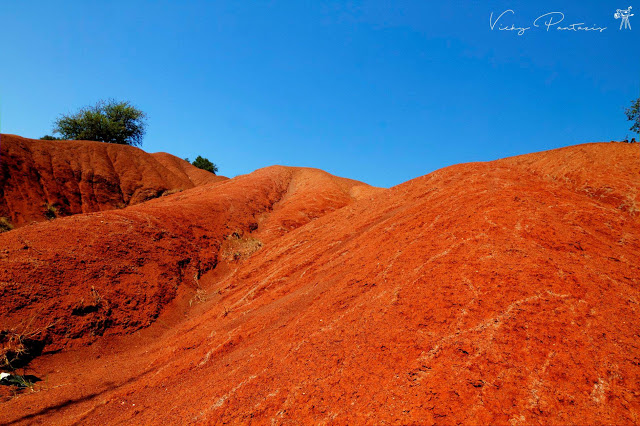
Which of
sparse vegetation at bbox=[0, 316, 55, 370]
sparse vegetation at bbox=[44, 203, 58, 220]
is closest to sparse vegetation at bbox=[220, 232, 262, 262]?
sparse vegetation at bbox=[0, 316, 55, 370]

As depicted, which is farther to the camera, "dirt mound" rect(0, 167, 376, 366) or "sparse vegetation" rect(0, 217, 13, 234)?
"sparse vegetation" rect(0, 217, 13, 234)

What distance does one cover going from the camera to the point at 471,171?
10.4m

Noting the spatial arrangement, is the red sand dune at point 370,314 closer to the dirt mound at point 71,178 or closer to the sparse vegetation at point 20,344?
the sparse vegetation at point 20,344

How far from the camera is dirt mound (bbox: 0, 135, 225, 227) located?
19.5m

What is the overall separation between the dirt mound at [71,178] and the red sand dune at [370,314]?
14.9m

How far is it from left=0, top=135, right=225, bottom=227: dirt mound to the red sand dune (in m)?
14.9

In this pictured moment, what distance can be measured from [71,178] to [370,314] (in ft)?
96.8

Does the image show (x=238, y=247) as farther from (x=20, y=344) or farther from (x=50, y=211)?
(x=50, y=211)

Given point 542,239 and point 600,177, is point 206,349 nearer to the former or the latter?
point 542,239

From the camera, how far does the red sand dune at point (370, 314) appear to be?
2701 mm

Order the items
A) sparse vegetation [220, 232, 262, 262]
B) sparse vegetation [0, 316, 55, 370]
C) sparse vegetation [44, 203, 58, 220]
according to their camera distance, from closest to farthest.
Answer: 1. sparse vegetation [0, 316, 55, 370]
2. sparse vegetation [220, 232, 262, 262]
3. sparse vegetation [44, 203, 58, 220]

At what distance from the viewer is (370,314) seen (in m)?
4.06

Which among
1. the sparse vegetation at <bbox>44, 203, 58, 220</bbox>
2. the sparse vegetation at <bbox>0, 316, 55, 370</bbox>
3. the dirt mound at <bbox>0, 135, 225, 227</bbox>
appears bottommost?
the sparse vegetation at <bbox>0, 316, 55, 370</bbox>

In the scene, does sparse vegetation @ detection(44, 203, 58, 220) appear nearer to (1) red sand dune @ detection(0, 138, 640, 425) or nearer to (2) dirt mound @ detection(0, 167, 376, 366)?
(2) dirt mound @ detection(0, 167, 376, 366)
